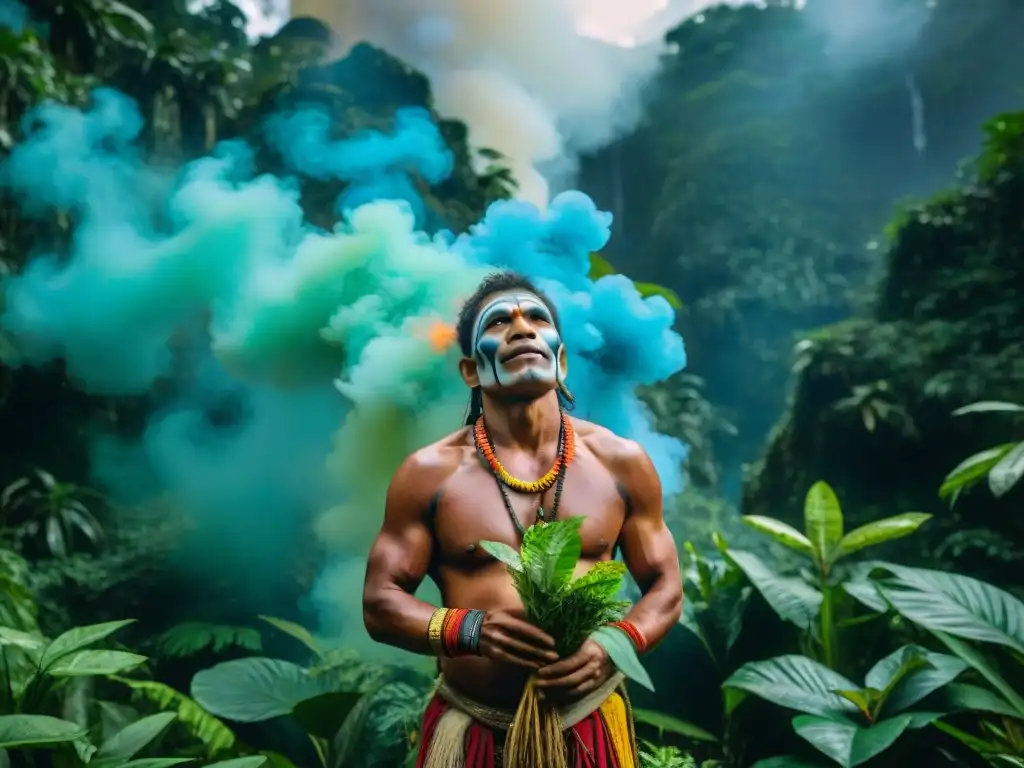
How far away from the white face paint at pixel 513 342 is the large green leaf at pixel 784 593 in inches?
46.7

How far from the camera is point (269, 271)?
3869mm

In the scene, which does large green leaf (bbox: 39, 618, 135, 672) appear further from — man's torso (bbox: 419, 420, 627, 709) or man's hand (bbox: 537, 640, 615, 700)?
man's hand (bbox: 537, 640, 615, 700)

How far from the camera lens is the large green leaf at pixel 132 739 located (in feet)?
5.40

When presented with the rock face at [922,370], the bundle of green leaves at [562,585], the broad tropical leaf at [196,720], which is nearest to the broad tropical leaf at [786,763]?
the bundle of green leaves at [562,585]

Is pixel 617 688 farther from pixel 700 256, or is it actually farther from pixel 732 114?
pixel 732 114

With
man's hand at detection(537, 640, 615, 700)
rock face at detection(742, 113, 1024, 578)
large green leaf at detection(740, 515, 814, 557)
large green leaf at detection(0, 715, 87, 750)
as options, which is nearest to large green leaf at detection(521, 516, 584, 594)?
man's hand at detection(537, 640, 615, 700)

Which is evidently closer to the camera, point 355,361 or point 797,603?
point 797,603

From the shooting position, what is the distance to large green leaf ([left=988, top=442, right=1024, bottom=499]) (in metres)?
2.03

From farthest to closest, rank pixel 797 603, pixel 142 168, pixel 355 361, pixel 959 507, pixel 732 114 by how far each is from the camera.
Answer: pixel 732 114, pixel 142 168, pixel 959 507, pixel 355 361, pixel 797 603

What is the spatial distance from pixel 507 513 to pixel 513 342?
34 cm

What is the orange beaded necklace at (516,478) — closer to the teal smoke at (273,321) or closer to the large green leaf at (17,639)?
the large green leaf at (17,639)

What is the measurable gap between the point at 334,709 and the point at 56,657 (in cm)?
79

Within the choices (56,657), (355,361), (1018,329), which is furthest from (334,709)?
(1018,329)

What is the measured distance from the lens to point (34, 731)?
152cm
